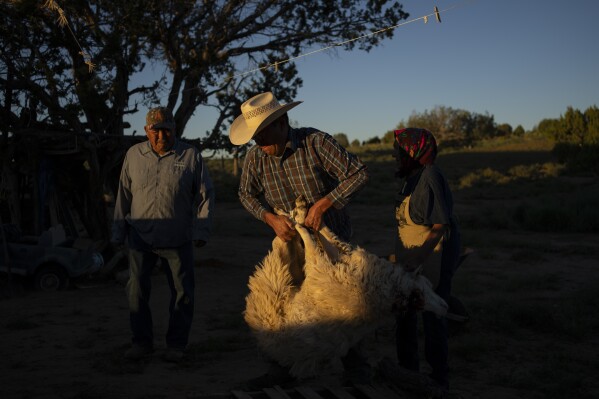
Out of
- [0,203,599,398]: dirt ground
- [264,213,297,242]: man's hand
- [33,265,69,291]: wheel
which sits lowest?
[0,203,599,398]: dirt ground

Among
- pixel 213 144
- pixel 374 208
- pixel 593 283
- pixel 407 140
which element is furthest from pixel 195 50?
pixel 374 208

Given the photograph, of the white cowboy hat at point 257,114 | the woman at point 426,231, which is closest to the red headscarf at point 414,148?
the woman at point 426,231

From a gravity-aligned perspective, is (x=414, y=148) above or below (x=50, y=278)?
above

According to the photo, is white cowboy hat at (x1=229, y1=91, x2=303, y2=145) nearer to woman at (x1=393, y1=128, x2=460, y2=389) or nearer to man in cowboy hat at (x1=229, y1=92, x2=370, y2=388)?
man in cowboy hat at (x1=229, y1=92, x2=370, y2=388)

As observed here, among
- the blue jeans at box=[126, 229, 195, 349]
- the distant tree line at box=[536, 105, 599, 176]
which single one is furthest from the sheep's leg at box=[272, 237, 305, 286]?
the distant tree line at box=[536, 105, 599, 176]

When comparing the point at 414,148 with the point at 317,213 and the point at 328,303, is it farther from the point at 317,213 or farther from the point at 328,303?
the point at 328,303

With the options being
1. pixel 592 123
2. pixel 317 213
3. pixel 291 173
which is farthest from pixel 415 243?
pixel 592 123

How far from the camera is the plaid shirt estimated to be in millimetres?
4207

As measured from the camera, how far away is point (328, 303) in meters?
3.67

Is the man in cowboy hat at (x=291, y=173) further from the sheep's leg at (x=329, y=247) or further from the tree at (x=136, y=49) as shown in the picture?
the tree at (x=136, y=49)

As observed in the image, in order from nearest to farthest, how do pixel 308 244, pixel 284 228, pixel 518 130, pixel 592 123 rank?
pixel 308 244 → pixel 284 228 → pixel 592 123 → pixel 518 130

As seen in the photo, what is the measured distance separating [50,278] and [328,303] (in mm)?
7322

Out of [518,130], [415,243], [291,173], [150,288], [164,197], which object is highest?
[518,130]

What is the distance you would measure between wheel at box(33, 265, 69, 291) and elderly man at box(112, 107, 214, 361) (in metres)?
4.56
